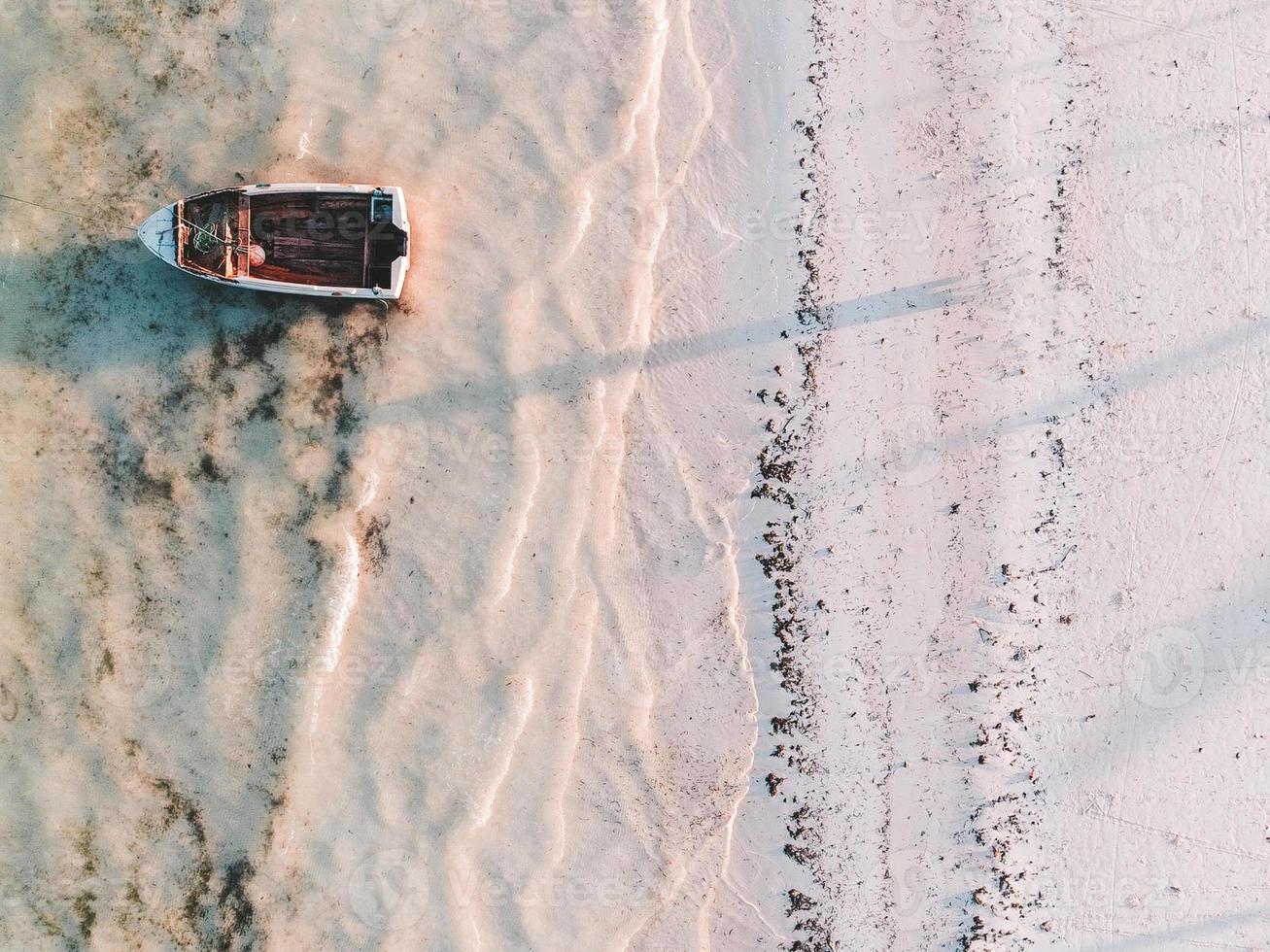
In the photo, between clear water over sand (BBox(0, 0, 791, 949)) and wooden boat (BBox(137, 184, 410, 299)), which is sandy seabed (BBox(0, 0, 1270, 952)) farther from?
wooden boat (BBox(137, 184, 410, 299))

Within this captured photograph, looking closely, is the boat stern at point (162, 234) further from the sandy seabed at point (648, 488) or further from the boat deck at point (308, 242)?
the boat deck at point (308, 242)

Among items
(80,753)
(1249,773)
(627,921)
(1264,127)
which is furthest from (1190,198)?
(80,753)

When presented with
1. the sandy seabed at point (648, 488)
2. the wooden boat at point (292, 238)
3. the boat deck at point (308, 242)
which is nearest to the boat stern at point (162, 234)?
the wooden boat at point (292, 238)

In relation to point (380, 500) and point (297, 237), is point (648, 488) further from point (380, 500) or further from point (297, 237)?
point (297, 237)

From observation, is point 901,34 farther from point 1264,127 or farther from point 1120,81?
point 1264,127

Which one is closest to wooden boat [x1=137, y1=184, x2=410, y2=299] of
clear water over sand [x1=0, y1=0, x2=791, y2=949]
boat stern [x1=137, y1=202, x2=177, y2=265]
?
boat stern [x1=137, y1=202, x2=177, y2=265]
